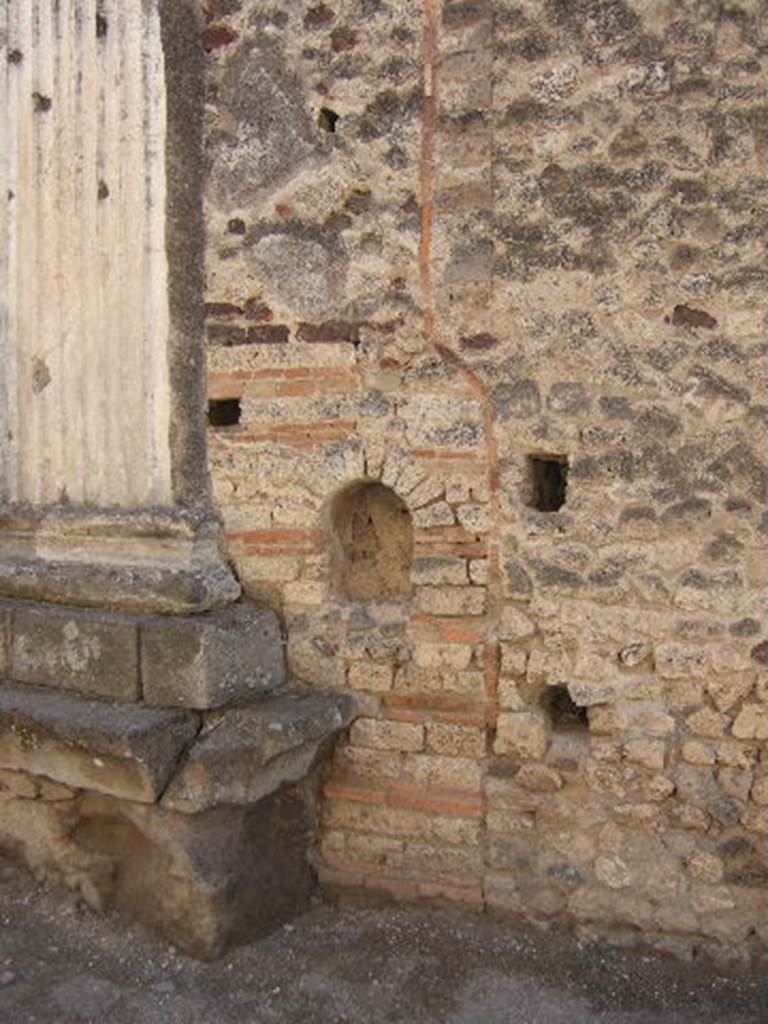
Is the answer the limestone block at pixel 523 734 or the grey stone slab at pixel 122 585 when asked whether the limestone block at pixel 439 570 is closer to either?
the limestone block at pixel 523 734

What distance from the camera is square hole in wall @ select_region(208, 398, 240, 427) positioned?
13.4 ft

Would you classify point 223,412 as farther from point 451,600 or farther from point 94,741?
point 94,741

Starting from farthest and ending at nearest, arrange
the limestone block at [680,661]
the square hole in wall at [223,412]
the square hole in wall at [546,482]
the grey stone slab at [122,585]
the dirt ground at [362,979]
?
1. the square hole in wall at [223,412]
2. the grey stone slab at [122,585]
3. the square hole in wall at [546,482]
4. the limestone block at [680,661]
5. the dirt ground at [362,979]

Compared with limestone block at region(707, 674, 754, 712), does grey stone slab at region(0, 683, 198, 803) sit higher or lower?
lower

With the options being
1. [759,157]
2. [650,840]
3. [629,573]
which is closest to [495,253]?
[759,157]

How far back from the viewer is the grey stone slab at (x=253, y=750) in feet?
11.7

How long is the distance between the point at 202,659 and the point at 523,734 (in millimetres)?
1156

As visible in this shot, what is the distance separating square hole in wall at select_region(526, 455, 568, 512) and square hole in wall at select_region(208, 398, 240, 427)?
3.80 feet

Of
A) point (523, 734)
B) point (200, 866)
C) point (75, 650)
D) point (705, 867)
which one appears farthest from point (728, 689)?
point (75, 650)

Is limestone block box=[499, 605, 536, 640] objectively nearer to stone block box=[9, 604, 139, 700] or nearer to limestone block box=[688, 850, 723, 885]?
limestone block box=[688, 850, 723, 885]

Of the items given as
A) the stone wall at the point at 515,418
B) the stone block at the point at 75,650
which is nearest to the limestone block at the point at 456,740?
the stone wall at the point at 515,418

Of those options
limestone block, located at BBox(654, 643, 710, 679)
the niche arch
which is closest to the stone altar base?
the niche arch

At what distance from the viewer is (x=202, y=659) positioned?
3686 mm

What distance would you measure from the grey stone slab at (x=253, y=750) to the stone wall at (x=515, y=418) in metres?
0.20
